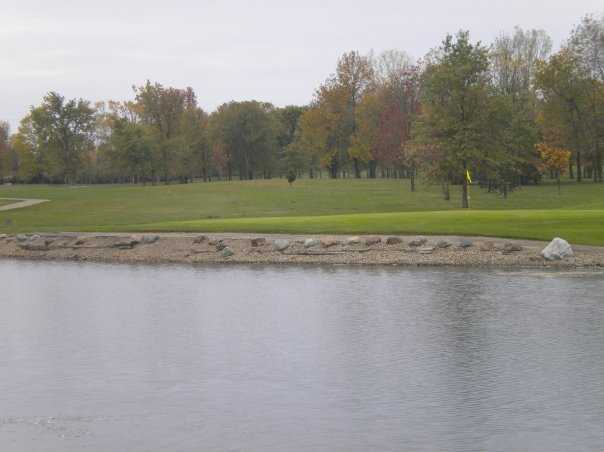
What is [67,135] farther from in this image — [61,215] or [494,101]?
[494,101]

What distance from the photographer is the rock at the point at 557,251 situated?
26.0 metres

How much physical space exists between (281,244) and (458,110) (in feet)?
88.4

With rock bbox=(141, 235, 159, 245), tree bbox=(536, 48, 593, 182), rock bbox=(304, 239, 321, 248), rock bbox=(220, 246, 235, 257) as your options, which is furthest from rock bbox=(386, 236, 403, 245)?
tree bbox=(536, 48, 593, 182)

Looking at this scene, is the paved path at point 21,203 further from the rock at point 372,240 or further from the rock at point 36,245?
the rock at point 372,240

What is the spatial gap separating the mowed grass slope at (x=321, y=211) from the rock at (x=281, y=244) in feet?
9.37

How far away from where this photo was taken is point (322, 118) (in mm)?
95875

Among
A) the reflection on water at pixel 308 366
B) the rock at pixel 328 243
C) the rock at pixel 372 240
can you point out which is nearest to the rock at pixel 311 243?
the rock at pixel 328 243

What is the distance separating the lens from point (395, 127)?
78000mm

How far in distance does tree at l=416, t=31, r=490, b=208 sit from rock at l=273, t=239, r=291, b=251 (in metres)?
24.0

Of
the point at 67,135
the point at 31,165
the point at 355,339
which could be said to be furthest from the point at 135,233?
the point at 31,165

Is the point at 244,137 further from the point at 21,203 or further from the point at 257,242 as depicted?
the point at 257,242

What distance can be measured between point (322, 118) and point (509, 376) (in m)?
84.8

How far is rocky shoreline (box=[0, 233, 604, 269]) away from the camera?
26828 mm

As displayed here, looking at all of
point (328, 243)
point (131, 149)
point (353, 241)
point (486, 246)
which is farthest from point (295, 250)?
point (131, 149)
